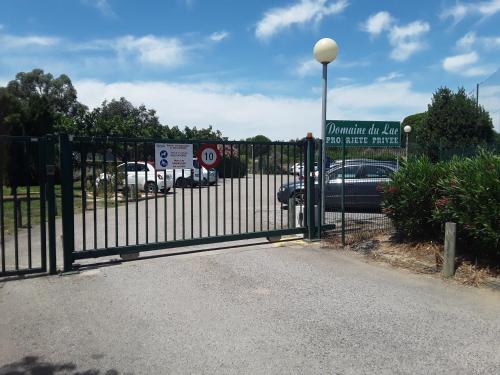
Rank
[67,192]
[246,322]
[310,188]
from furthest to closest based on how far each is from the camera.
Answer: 1. [310,188]
2. [67,192]
3. [246,322]

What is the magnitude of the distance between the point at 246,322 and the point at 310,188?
13.5 ft

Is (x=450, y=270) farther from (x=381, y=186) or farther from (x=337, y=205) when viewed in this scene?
(x=337, y=205)

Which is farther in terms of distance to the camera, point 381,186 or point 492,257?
point 381,186

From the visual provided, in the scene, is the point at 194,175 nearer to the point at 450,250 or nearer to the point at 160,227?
the point at 160,227

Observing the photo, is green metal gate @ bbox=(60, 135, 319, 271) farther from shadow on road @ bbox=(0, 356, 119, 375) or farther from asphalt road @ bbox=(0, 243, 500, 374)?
shadow on road @ bbox=(0, 356, 119, 375)

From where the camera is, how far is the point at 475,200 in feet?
18.9

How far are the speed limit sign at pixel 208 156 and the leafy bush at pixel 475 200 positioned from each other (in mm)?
3461

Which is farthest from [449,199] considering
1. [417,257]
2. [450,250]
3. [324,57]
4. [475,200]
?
[324,57]

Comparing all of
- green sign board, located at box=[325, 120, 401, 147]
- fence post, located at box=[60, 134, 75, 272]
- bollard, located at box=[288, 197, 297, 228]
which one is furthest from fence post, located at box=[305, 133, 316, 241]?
fence post, located at box=[60, 134, 75, 272]

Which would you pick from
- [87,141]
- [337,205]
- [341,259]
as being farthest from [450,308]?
[337,205]

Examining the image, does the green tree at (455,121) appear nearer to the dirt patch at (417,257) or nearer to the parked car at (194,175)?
the parked car at (194,175)

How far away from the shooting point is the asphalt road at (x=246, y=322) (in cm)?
361

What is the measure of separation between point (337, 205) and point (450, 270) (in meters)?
4.98

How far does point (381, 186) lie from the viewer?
312 inches
